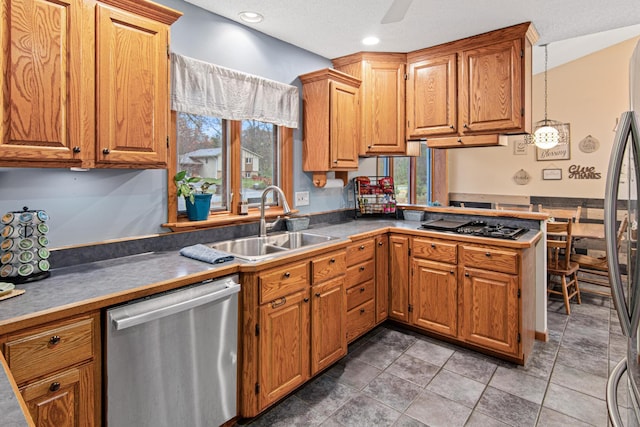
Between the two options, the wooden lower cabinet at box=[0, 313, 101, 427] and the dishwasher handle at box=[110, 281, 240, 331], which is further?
the dishwasher handle at box=[110, 281, 240, 331]

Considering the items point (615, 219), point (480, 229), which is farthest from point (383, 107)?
point (615, 219)

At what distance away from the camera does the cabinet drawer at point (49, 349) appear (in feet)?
Answer: 3.96

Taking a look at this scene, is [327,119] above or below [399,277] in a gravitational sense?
above

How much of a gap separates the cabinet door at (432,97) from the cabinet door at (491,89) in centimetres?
10

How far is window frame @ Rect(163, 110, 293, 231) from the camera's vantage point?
2332 mm

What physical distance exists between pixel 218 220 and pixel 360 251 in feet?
3.62

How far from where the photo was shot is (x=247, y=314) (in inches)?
76.6

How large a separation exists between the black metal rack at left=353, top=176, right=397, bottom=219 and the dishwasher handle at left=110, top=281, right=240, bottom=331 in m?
2.17

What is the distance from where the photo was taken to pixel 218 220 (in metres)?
2.53

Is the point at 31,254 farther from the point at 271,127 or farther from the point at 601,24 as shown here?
the point at 601,24

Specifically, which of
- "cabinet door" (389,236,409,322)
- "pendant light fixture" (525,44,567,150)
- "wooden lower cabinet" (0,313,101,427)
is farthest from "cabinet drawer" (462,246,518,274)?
"pendant light fixture" (525,44,567,150)

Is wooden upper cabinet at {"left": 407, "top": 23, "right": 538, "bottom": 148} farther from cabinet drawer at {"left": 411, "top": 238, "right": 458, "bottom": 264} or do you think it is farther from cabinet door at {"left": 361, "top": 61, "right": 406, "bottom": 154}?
cabinet drawer at {"left": 411, "top": 238, "right": 458, "bottom": 264}

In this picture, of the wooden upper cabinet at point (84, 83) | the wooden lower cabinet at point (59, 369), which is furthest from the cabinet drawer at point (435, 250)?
the wooden lower cabinet at point (59, 369)

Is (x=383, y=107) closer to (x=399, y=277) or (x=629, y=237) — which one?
(x=399, y=277)
